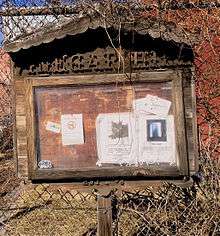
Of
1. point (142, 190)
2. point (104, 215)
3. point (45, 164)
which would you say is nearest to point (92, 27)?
point (45, 164)

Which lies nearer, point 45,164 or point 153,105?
point 153,105

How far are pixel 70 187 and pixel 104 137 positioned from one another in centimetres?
46

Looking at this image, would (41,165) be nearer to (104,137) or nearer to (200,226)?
(104,137)

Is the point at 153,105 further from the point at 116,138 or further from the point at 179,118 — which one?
the point at 116,138

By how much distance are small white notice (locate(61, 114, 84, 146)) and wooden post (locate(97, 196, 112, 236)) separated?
501mm

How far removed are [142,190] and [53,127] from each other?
5.33 ft

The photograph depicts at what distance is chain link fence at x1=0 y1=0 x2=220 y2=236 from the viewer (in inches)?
156

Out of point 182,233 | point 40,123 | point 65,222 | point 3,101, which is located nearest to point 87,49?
point 40,123

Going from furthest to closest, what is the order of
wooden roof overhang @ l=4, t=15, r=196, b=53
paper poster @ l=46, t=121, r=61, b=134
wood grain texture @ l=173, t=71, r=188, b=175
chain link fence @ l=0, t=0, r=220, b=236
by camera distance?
chain link fence @ l=0, t=0, r=220, b=236
paper poster @ l=46, t=121, r=61, b=134
wood grain texture @ l=173, t=71, r=188, b=175
wooden roof overhang @ l=4, t=15, r=196, b=53

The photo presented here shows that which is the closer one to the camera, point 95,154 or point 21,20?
point 95,154

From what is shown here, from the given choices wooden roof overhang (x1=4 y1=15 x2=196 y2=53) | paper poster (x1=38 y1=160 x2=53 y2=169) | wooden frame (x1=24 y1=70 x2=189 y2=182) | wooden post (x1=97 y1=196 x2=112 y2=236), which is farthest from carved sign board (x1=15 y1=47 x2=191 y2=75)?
wooden post (x1=97 y1=196 x2=112 y2=236)

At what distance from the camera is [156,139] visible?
3510 millimetres

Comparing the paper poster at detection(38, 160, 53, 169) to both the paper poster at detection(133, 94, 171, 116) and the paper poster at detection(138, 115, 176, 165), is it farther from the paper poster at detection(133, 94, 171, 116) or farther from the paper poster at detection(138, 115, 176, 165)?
the paper poster at detection(133, 94, 171, 116)

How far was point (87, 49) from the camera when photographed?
3.56 m
